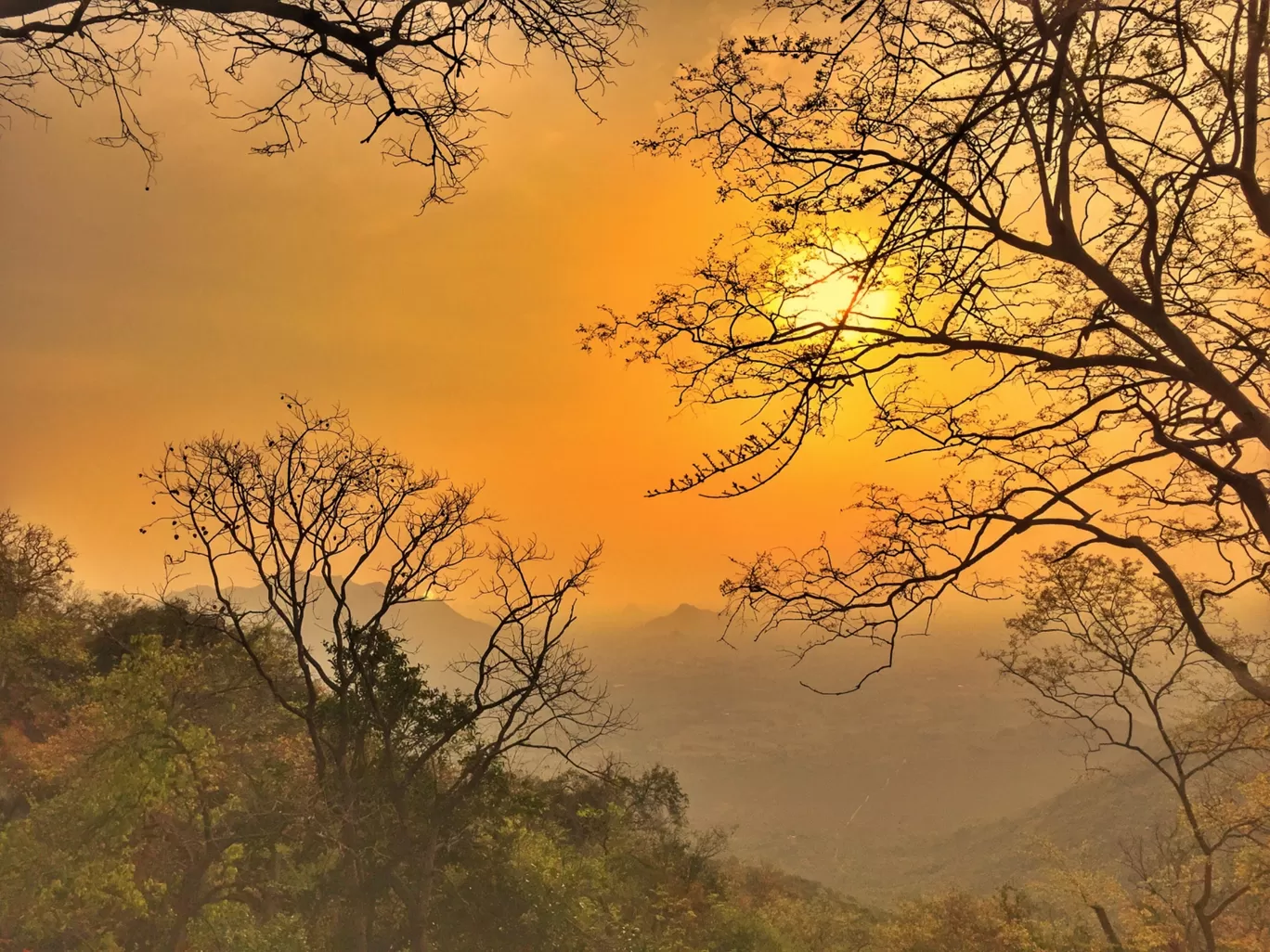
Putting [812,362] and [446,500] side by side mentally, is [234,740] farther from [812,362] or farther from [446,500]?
[812,362]

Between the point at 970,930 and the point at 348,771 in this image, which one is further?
the point at 970,930

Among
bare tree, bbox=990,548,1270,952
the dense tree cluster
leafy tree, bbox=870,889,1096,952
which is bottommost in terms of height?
leafy tree, bbox=870,889,1096,952

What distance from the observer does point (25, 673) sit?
1709 centimetres

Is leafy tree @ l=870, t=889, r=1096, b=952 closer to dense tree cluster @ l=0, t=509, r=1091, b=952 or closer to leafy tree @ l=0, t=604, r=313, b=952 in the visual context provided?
dense tree cluster @ l=0, t=509, r=1091, b=952

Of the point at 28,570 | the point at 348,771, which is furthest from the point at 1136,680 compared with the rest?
the point at 28,570

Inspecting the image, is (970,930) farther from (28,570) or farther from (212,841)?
(28,570)

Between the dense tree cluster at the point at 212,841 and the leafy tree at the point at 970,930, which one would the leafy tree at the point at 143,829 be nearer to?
the dense tree cluster at the point at 212,841

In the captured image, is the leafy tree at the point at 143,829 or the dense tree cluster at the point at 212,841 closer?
the leafy tree at the point at 143,829

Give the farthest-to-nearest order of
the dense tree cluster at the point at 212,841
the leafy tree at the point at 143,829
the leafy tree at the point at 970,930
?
the leafy tree at the point at 970,930 < the dense tree cluster at the point at 212,841 < the leafy tree at the point at 143,829

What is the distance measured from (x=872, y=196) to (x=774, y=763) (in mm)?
212088

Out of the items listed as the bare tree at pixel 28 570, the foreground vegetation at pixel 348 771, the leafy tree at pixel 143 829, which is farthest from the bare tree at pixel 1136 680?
the bare tree at pixel 28 570

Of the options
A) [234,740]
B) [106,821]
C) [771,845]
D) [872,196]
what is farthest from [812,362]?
[771,845]

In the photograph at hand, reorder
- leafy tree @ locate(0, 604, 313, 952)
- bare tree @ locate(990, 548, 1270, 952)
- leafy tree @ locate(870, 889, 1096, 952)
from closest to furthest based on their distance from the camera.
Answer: leafy tree @ locate(0, 604, 313, 952), bare tree @ locate(990, 548, 1270, 952), leafy tree @ locate(870, 889, 1096, 952)

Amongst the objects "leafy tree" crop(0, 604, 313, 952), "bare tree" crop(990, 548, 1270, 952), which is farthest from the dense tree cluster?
"bare tree" crop(990, 548, 1270, 952)
